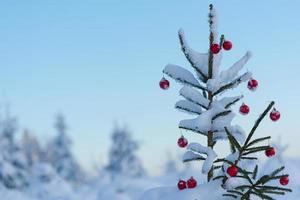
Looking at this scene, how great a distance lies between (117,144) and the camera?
4741 cm

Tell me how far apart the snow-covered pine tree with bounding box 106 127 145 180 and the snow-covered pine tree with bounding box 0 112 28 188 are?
957cm

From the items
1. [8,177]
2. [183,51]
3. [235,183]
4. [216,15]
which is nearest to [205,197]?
[235,183]

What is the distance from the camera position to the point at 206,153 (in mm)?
4641

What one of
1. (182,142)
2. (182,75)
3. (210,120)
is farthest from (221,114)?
(182,75)

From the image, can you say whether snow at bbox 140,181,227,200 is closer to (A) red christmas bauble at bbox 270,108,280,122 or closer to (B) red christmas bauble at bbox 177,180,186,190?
(B) red christmas bauble at bbox 177,180,186,190

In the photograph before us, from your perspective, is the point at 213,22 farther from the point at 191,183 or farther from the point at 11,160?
the point at 11,160

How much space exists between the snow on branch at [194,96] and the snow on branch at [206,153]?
1.32 ft

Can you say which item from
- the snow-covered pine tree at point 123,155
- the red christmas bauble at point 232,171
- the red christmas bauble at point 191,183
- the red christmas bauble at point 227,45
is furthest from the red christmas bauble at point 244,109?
the snow-covered pine tree at point 123,155

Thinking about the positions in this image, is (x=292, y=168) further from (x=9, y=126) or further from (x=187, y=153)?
(x=9, y=126)

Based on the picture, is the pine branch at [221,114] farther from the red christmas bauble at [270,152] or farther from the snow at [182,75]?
the red christmas bauble at [270,152]

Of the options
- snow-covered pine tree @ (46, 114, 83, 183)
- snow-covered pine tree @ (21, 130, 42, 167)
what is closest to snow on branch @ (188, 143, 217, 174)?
snow-covered pine tree @ (46, 114, 83, 183)

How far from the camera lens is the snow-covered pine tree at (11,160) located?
34250mm

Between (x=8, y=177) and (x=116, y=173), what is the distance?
45.7 feet

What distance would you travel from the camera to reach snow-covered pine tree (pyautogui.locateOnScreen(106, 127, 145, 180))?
154ft
